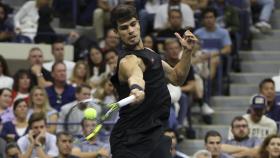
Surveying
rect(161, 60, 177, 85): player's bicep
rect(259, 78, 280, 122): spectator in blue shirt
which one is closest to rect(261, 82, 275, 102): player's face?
rect(259, 78, 280, 122): spectator in blue shirt

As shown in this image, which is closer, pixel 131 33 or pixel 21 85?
pixel 131 33

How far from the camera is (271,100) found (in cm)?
1598

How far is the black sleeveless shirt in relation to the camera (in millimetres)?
9375

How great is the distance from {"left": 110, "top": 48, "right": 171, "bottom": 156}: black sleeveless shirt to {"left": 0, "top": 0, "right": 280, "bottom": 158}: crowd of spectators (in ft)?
10.1

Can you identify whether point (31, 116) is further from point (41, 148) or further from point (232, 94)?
point (232, 94)

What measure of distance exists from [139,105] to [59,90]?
23.4 feet

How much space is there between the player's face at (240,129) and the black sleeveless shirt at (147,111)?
5546mm

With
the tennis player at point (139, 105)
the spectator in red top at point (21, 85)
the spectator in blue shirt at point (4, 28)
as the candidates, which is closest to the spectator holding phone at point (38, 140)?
the spectator in red top at point (21, 85)

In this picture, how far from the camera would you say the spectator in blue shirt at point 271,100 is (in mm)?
15898

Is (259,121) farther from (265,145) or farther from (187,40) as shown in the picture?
(187,40)

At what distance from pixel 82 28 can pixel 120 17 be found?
34.4 ft

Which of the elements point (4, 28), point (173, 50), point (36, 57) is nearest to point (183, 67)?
point (173, 50)

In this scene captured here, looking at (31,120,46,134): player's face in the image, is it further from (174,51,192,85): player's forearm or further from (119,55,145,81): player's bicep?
(119,55,145,81): player's bicep

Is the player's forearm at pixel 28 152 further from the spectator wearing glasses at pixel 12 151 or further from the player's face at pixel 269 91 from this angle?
the player's face at pixel 269 91
